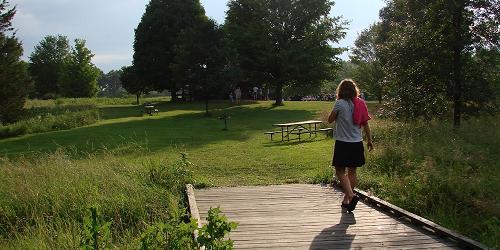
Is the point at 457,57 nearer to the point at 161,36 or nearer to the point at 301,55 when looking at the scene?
the point at 301,55

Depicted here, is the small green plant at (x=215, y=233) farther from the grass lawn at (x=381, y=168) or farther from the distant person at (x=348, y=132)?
the distant person at (x=348, y=132)

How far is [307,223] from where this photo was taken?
628 cm

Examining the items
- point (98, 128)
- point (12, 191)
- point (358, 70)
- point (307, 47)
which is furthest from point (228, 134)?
point (358, 70)

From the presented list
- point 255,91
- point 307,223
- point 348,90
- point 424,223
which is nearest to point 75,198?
point 307,223

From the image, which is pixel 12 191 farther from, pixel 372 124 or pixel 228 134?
pixel 228 134

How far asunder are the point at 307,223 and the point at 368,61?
136 feet

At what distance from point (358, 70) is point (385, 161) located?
34591 mm

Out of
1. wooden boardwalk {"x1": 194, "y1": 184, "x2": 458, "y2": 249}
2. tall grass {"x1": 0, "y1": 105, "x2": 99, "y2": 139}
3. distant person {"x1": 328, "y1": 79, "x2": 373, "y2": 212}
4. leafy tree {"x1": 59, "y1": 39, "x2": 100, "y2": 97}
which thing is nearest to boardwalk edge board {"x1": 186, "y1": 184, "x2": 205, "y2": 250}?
wooden boardwalk {"x1": 194, "y1": 184, "x2": 458, "y2": 249}

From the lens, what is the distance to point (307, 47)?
1484 inches

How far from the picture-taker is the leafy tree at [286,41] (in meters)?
37.2

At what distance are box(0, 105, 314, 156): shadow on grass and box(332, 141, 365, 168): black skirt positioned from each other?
7775 mm

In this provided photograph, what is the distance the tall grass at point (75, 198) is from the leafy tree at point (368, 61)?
2711 centimetres

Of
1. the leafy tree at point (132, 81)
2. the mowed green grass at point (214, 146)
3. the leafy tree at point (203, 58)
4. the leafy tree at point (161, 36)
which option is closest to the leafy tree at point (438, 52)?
the mowed green grass at point (214, 146)

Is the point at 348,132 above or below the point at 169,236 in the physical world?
above
